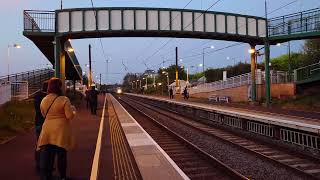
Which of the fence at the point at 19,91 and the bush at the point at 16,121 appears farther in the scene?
the fence at the point at 19,91

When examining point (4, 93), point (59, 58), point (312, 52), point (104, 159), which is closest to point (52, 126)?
point (104, 159)

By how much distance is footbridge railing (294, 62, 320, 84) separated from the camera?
40688 millimetres

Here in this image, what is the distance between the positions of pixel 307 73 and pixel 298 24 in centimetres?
484

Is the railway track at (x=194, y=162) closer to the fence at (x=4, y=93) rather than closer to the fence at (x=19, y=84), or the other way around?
the fence at (x=4, y=93)

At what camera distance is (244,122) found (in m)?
22.1

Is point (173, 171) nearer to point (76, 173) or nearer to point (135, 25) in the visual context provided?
point (76, 173)

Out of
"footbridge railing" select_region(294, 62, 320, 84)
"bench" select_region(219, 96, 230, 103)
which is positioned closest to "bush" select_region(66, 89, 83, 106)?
"bench" select_region(219, 96, 230, 103)

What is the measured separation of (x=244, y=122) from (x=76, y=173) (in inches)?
532

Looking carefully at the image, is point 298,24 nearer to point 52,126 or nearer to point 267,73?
point 267,73

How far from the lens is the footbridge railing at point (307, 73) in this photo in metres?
40.7

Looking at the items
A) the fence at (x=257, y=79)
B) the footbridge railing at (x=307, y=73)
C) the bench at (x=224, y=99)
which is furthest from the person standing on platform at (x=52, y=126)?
the bench at (x=224, y=99)

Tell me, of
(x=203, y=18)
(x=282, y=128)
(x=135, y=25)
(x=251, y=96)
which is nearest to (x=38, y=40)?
(x=135, y=25)

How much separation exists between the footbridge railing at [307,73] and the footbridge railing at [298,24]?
3.51 metres

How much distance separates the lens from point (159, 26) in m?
41.0
